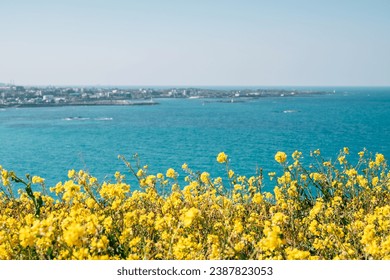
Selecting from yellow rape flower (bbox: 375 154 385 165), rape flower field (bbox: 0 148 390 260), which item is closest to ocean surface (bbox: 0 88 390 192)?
yellow rape flower (bbox: 375 154 385 165)

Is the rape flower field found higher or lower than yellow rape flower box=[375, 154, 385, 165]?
lower

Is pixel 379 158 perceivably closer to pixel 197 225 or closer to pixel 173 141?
pixel 197 225

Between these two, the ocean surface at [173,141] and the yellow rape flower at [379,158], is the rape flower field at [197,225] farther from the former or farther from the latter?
the ocean surface at [173,141]

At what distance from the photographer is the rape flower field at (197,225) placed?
3352 mm

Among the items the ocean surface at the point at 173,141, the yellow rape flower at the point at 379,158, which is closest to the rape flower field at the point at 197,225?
the yellow rape flower at the point at 379,158

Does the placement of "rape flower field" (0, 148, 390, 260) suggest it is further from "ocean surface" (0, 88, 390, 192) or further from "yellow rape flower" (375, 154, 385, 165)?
"ocean surface" (0, 88, 390, 192)

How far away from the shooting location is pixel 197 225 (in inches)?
186

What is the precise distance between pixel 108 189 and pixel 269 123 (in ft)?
255

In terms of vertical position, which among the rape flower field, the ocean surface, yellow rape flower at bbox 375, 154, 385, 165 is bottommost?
the ocean surface

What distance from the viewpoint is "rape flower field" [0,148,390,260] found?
335cm

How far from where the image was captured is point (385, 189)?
694 centimetres
